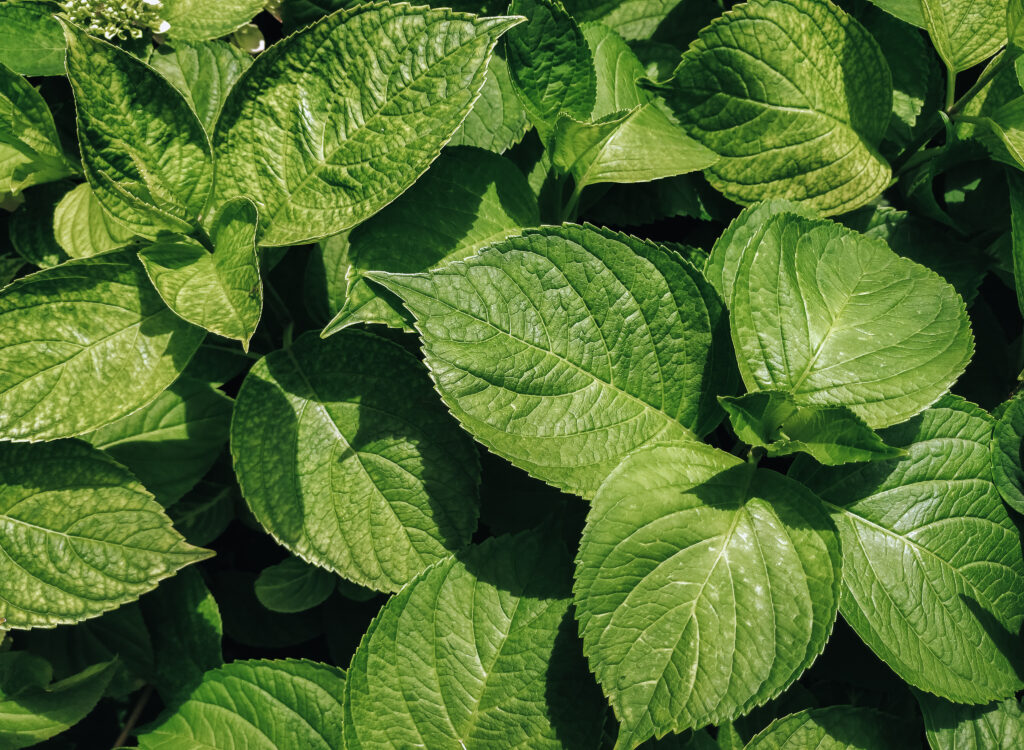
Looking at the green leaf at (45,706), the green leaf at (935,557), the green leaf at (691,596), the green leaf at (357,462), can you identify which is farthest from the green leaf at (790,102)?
the green leaf at (45,706)

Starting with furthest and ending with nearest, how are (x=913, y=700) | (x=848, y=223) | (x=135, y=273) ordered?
(x=848, y=223)
(x=913, y=700)
(x=135, y=273)

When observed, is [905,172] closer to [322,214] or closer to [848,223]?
[848,223]

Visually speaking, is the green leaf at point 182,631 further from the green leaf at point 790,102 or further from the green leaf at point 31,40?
the green leaf at point 790,102

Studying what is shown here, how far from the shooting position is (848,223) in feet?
5.10

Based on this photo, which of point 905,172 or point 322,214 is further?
point 905,172

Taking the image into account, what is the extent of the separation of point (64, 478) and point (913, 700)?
1514 millimetres

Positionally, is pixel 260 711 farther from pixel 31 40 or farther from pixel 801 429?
pixel 31 40

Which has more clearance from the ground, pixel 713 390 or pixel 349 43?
pixel 349 43

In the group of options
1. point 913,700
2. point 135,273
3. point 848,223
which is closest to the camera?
point 135,273

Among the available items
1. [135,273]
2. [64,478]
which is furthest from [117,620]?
[135,273]

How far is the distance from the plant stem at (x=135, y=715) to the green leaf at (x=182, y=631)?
0.06 meters

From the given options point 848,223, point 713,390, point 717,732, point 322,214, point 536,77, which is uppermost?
point 536,77

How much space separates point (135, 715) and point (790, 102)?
66.3 inches

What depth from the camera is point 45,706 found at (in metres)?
1.35
